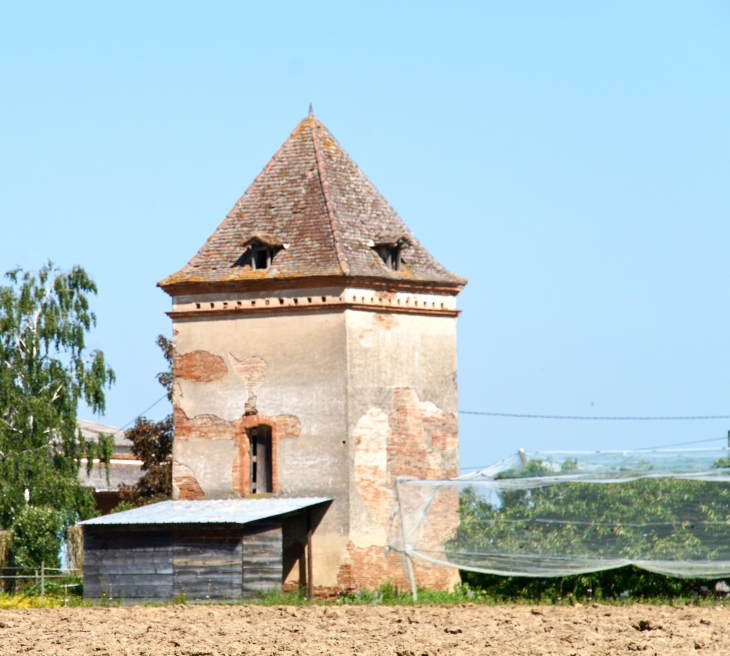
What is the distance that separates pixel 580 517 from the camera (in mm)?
22797

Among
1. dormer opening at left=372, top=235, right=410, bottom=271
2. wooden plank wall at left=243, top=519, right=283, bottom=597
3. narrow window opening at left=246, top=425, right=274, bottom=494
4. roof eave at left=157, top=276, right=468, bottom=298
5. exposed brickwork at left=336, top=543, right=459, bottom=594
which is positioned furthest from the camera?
dormer opening at left=372, top=235, right=410, bottom=271

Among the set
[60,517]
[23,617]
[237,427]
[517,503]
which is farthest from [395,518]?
[60,517]

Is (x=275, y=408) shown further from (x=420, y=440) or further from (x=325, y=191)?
(x=325, y=191)

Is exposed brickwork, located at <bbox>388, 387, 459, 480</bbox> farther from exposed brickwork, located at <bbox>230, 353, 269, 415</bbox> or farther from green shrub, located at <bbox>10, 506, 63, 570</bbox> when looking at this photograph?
green shrub, located at <bbox>10, 506, 63, 570</bbox>

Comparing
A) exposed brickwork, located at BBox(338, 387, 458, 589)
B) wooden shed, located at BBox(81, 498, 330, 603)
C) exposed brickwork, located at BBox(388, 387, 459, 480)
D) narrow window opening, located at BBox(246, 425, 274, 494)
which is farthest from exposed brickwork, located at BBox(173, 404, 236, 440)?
exposed brickwork, located at BBox(388, 387, 459, 480)

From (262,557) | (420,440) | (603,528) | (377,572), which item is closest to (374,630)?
(603,528)

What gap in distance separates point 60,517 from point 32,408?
10.1 feet

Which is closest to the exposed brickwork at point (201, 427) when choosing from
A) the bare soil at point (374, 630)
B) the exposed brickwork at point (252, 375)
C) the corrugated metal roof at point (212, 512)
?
the exposed brickwork at point (252, 375)

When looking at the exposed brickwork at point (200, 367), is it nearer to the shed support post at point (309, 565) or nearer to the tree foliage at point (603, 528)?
the shed support post at point (309, 565)

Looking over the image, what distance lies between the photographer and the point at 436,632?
63.2ft

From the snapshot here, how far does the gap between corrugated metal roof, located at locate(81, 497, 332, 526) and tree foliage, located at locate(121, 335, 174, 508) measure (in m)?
8.42

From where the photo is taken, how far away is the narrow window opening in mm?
26859

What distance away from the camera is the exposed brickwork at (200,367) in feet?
89.6

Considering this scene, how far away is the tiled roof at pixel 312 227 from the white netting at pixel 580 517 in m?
4.93
